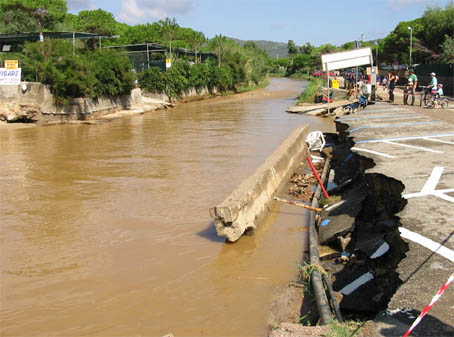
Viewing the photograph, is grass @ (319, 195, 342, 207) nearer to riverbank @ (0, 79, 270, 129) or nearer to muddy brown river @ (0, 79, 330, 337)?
muddy brown river @ (0, 79, 330, 337)

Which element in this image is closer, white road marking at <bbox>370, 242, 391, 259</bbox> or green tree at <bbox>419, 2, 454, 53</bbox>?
white road marking at <bbox>370, 242, 391, 259</bbox>

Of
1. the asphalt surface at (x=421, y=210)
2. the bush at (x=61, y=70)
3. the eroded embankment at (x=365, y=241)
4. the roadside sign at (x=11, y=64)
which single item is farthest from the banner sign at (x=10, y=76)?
the eroded embankment at (x=365, y=241)

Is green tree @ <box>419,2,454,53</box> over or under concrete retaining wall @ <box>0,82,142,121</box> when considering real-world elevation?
over

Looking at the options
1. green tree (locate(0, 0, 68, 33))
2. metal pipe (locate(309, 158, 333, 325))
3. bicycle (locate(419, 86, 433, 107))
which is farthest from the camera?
green tree (locate(0, 0, 68, 33))

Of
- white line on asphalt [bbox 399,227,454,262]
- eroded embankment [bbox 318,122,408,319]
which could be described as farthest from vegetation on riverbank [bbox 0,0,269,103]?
white line on asphalt [bbox 399,227,454,262]

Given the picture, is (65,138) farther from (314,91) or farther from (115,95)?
(314,91)

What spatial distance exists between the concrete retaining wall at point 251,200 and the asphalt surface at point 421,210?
1.77 metres

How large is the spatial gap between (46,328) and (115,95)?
29082 mm

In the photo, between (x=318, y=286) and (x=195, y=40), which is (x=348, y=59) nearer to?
(x=318, y=286)

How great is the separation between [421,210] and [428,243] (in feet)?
3.85

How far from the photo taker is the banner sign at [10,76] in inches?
1035

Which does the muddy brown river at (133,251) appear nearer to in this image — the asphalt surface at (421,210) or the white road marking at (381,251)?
the white road marking at (381,251)

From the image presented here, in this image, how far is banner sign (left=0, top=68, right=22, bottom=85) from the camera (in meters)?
26.3

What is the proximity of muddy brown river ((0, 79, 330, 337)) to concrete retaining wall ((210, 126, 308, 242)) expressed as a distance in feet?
1.12
